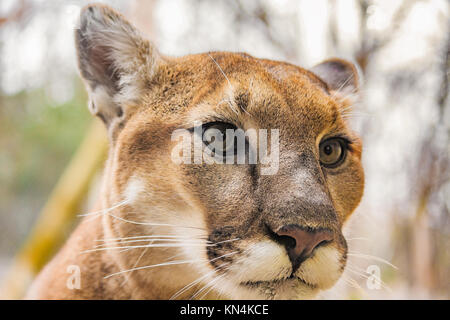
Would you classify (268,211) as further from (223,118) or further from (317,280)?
(223,118)

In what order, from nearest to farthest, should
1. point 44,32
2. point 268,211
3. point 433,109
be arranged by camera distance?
point 268,211, point 433,109, point 44,32

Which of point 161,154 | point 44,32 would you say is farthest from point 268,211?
point 44,32

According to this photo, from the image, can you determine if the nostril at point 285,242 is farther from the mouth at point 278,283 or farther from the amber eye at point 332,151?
A: the amber eye at point 332,151

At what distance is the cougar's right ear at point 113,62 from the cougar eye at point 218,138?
0.45 m

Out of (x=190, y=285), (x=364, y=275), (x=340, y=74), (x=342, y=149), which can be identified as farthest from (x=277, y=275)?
(x=340, y=74)

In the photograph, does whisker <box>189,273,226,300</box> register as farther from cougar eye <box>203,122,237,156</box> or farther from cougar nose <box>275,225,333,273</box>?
cougar eye <box>203,122,237,156</box>

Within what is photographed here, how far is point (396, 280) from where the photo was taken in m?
2.54

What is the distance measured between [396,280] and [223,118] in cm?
163

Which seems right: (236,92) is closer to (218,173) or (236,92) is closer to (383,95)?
(218,173)

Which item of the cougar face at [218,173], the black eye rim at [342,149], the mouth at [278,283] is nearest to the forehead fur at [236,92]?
the cougar face at [218,173]

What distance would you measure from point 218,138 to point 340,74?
1174 mm

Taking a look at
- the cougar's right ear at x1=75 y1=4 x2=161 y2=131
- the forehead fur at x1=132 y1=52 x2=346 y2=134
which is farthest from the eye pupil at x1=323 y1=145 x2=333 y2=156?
the cougar's right ear at x1=75 y1=4 x2=161 y2=131

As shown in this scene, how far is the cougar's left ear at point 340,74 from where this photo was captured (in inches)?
94.9

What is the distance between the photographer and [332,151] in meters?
1.95
